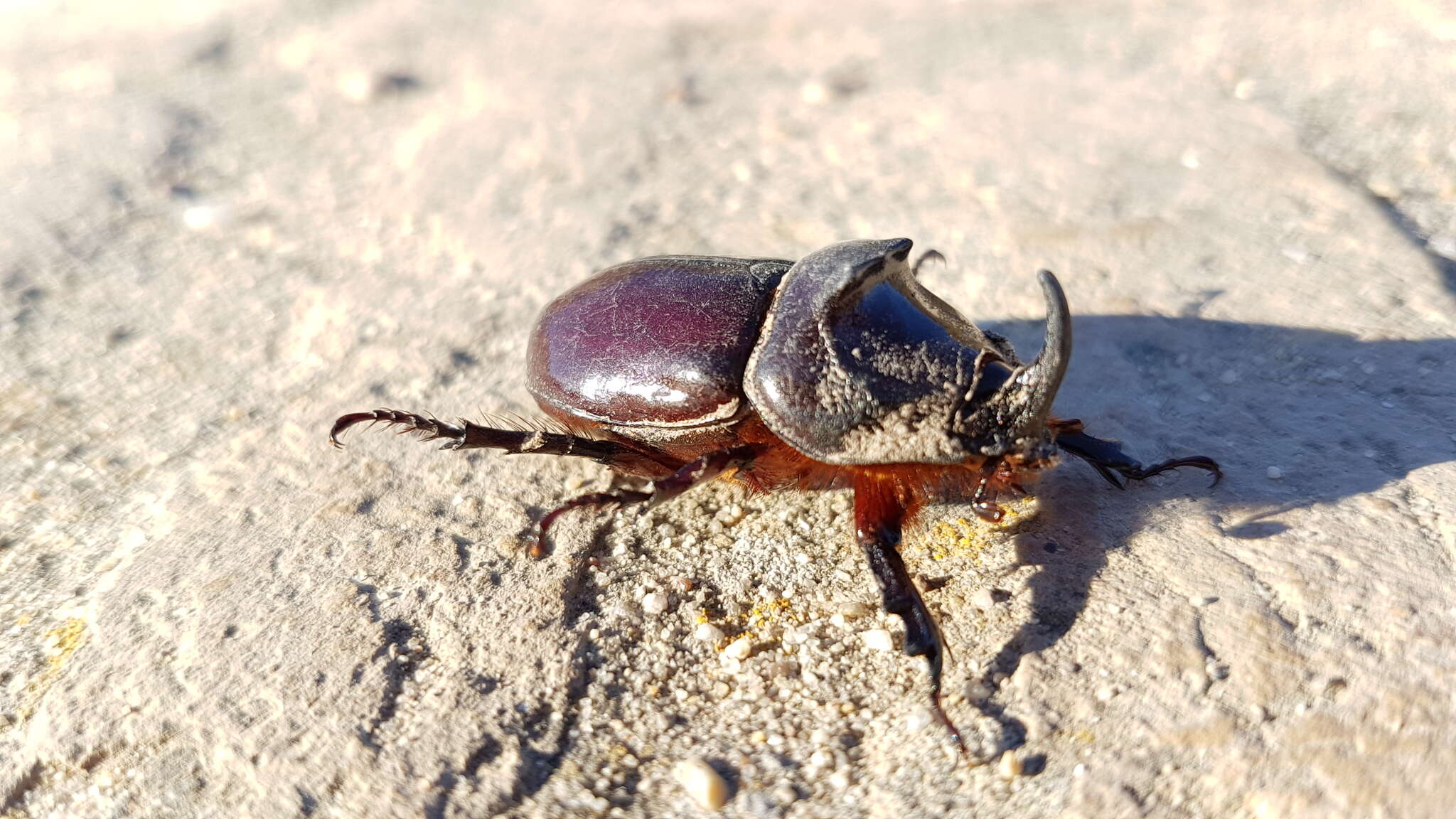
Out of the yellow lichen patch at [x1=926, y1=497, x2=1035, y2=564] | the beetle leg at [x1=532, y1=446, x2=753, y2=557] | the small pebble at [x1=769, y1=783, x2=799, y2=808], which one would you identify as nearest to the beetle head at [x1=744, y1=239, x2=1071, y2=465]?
the beetle leg at [x1=532, y1=446, x2=753, y2=557]

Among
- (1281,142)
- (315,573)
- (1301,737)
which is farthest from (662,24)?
(1301,737)

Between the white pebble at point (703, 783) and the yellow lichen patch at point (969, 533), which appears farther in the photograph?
the yellow lichen patch at point (969, 533)

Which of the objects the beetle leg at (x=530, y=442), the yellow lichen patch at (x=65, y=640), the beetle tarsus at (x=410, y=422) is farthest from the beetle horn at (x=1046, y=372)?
the yellow lichen patch at (x=65, y=640)

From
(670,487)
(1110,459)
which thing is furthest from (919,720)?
(1110,459)

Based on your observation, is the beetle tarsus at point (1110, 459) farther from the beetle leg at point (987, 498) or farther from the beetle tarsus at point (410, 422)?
the beetle tarsus at point (410, 422)

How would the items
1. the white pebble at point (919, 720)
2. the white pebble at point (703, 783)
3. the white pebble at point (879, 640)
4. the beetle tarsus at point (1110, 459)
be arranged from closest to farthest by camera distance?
the white pebble at point (703, 783) < the white pebble at point (919, 720) < the white pebble at point (879, 640) < the beetle tarsus at point (1110, 459)

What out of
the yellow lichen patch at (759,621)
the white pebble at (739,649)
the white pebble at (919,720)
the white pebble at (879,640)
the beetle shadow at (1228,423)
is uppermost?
the beetle shadow at (1228,423)

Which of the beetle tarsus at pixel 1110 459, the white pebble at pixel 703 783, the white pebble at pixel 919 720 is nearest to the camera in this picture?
the white pebble at pixel 703 783

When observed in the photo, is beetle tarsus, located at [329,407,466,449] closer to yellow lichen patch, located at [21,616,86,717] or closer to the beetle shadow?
yellow lichen patch, located at [21,616,86,717]
